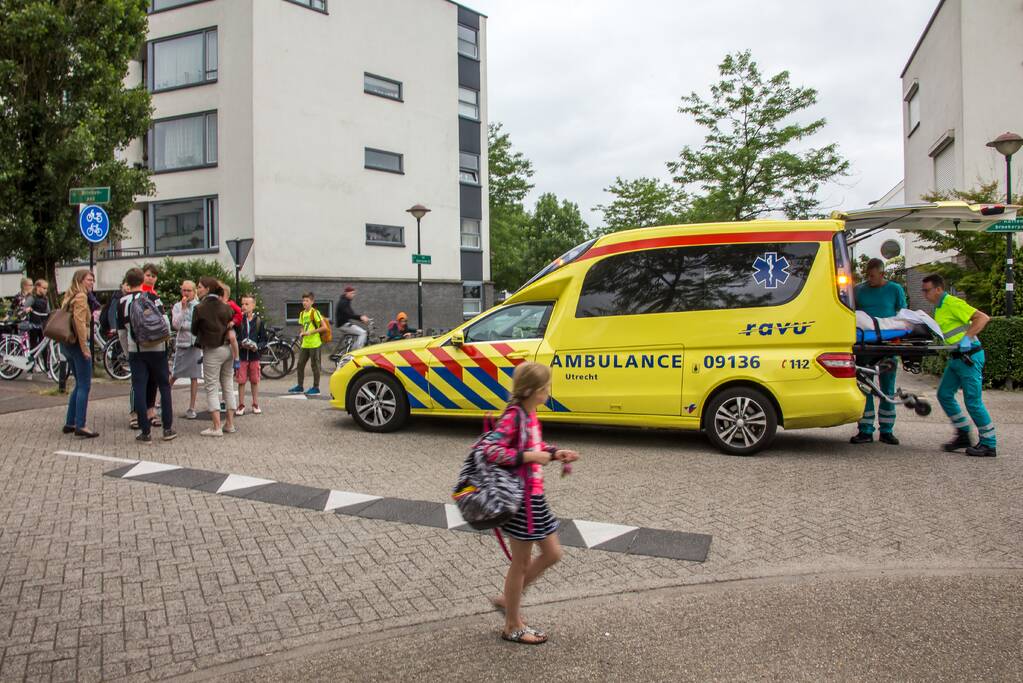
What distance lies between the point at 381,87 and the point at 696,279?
20.8 meters

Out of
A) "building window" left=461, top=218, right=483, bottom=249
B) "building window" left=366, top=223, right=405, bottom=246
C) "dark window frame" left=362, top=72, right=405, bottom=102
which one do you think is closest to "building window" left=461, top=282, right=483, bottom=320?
"building window" left=461, top=218, right=483, bottom=249

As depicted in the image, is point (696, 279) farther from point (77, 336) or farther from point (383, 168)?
point (383, 168)

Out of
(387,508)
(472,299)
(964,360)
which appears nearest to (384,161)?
(472,299)

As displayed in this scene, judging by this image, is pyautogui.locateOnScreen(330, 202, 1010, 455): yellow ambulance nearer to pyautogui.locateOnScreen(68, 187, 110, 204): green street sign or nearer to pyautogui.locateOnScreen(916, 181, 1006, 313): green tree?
pyautogui.locateOnScreen(68, 187, 110, 204): green street sign

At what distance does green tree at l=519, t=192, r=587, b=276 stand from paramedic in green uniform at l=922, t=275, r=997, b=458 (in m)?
50.7

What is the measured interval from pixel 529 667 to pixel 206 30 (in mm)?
24806

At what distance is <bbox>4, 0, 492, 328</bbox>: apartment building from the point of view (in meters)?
22.8

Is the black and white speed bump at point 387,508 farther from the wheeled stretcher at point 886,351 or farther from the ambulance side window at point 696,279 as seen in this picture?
the wheeled stretcher at point 886,351

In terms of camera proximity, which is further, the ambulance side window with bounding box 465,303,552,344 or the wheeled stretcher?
the ambulance side window with bounding box 465,303,552,344

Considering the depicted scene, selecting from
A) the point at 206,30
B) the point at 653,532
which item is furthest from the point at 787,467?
the point at 206,30

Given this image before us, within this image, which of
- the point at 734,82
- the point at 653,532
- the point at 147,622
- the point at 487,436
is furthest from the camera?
the point at 734,82

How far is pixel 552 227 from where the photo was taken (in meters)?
60.6

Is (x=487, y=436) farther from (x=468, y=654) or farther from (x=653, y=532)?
(x=653, y=532)

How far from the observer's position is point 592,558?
4605mm
